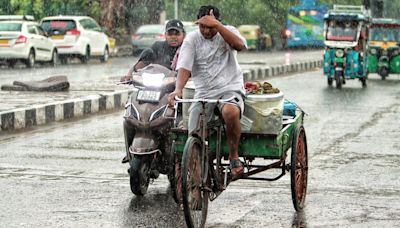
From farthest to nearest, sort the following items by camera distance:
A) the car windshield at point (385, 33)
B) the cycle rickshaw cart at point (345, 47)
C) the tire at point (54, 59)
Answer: the tire at point (54, 59), the car windshield at point (385, 33), the cycle rickshaw cart at point (345, 47)

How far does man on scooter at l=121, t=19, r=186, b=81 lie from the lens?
8336mm

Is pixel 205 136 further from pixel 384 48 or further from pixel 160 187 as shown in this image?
pixel 384 48

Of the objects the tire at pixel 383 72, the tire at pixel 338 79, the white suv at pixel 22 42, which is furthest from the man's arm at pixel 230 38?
the white suv at pixel 22 42

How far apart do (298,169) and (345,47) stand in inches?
610

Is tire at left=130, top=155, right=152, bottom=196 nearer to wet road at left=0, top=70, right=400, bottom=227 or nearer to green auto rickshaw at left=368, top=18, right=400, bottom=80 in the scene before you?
wet road at left=0, top=70, right=400, bottom=227

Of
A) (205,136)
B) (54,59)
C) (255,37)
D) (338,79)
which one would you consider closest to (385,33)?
(338,79)

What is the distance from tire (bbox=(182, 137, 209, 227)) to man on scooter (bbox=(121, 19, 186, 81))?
2.08 meters

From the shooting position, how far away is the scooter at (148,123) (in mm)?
7758

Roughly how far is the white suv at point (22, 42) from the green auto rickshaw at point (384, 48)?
10010mm

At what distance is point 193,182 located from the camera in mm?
6348

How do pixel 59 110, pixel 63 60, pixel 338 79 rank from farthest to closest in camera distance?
1. pixel 63 60
2. pixel 338 79
3. pixel 59 110

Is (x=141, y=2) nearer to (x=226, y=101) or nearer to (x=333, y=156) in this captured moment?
(x=333, y=156)

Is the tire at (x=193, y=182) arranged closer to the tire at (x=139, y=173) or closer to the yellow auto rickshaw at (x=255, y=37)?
the tire at (x=139, y=173)

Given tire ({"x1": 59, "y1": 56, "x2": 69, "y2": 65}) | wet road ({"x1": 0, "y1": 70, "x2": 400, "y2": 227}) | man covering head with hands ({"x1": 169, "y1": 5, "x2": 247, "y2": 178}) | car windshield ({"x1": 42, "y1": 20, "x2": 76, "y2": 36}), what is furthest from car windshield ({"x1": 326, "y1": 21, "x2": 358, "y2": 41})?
man covering head with hands ({"x1": 169, "y1": 5, "x2": 247, "y2": 178})
